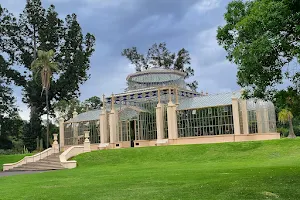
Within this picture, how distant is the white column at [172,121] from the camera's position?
136 ft

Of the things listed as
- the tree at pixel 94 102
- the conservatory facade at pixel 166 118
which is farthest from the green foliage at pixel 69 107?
the conservatory facade at pixel 166 118

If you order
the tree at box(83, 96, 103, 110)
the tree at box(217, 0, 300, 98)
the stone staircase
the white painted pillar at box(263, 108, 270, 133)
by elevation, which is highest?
the tree at box(83, 96, 103, 110)

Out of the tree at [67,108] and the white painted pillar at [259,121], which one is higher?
the tree at [67,108]

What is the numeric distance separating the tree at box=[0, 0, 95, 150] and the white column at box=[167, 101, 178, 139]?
60.6 feet

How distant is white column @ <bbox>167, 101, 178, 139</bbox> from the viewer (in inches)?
1629

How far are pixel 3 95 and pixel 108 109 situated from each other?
1701 cm

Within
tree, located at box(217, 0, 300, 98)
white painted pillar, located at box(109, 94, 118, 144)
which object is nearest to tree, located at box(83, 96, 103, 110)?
white painted pillar, located at box(109, 94, 118, 144)

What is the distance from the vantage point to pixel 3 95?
5453 centimetres

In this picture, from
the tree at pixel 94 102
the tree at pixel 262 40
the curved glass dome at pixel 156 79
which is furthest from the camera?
the tree at pixel 94 102

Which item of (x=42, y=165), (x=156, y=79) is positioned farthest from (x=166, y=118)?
(x=42, y=165)

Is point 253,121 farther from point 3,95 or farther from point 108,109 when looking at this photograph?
point 3,95

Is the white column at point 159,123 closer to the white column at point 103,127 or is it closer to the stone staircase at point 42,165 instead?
the white column at point 103,127

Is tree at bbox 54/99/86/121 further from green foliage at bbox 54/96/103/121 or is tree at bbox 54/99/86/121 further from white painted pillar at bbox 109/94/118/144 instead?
white painted pillar at bbox 109/94/118/144

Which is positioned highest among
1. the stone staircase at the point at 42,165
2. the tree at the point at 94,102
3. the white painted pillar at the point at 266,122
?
the tree at the point at 94,102
